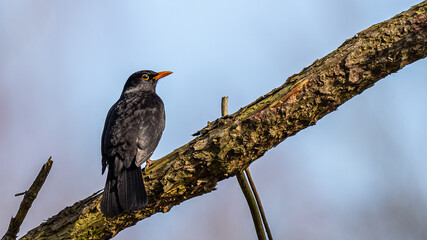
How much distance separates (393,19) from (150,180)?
7.15 ft

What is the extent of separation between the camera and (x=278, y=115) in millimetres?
2844

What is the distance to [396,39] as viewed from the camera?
2.81 m

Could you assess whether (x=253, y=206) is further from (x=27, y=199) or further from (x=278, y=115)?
(x=27, y=199)

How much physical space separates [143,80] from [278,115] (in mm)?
2927

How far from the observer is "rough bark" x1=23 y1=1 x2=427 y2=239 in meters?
2.82

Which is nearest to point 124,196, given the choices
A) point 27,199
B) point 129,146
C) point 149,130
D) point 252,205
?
point 27,199

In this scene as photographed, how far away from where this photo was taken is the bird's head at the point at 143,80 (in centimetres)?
534

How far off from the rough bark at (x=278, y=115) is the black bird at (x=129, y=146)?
0.15 meters

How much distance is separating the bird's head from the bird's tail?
88.8 inches

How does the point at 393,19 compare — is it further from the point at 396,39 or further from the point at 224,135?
the point at 224,135

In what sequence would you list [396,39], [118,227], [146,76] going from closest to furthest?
[396,39] < [118,227] < [146,76]

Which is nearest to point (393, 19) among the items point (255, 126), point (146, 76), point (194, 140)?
point (255, 126)

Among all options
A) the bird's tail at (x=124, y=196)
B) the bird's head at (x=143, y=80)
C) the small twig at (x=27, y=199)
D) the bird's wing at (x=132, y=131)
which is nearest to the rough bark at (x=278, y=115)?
the bird's tail at (x=124, y=196)

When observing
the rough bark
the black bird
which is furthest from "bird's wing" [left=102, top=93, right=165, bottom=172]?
the rough bark
